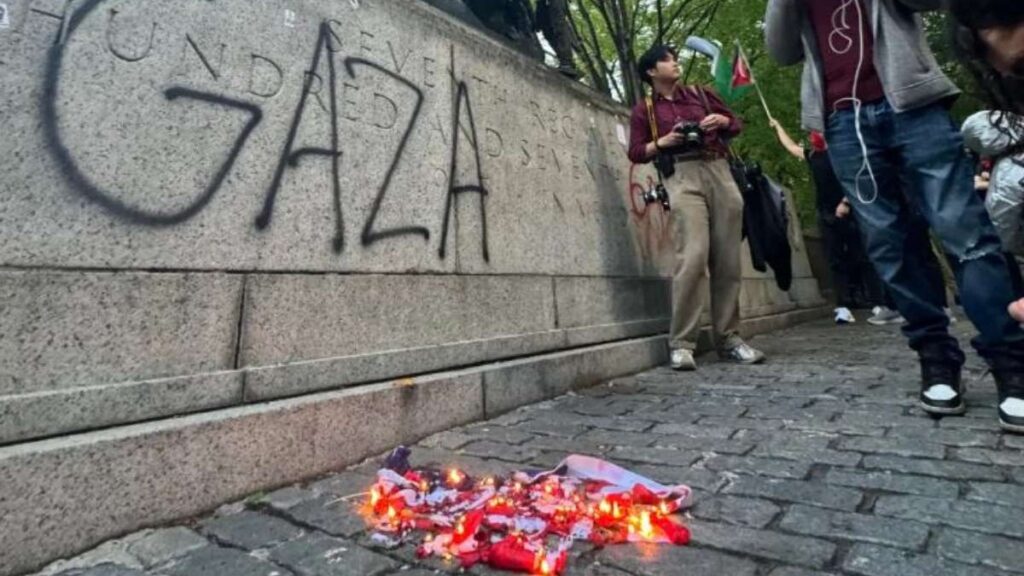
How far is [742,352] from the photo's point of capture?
15.6 feet

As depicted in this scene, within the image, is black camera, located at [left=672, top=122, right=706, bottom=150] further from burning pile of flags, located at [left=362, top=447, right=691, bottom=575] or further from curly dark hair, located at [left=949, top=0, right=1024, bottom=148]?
curly dark hair, located at [left=949, top=0, right=1024, bottom=148]

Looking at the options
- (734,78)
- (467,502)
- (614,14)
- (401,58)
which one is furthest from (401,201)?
(614,14)

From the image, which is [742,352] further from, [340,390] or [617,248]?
[340,390]

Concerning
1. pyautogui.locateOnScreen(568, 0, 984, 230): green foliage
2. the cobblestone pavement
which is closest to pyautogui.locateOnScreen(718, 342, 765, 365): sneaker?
the cobblestone pavement

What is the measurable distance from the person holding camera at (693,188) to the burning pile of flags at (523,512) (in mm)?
2620

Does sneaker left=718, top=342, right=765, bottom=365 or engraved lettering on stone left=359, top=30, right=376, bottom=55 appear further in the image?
sneaker left=718, top=342, right=765, bottom=365

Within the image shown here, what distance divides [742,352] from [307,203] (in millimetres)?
3511

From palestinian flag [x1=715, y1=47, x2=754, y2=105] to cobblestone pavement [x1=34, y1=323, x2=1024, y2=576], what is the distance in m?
4.73

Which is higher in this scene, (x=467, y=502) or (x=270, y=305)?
(x=270, y=305)

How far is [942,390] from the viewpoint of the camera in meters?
2.76

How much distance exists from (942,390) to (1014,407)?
13.0 inches

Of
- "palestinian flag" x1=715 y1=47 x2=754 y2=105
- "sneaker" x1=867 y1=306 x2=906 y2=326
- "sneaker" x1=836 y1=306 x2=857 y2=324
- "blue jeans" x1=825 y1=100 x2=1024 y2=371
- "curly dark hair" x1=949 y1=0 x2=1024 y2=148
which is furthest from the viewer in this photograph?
"sneaker" x1=836 y1=306 x2=857 y2=324

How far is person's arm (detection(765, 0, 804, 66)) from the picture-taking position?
3107 mm

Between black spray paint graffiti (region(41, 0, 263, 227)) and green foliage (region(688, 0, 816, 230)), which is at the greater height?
green foliage (region(688, 0, 816, 230))
